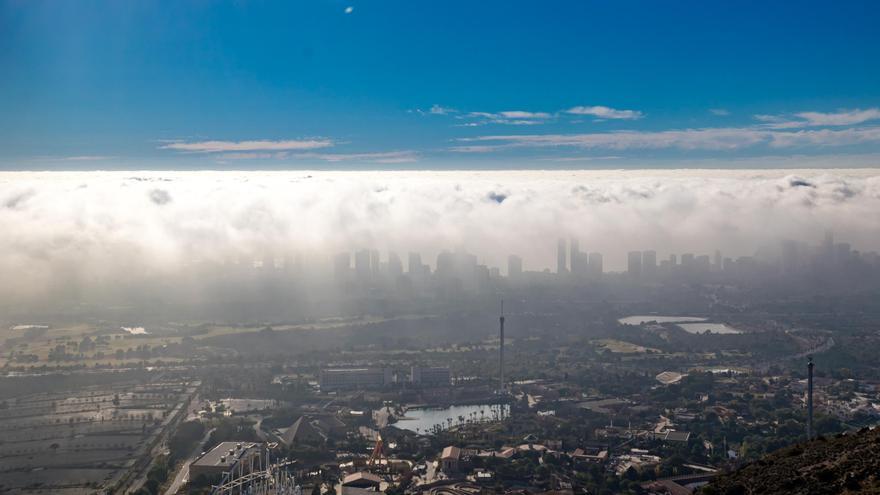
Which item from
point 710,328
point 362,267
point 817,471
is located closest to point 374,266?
point 362,267

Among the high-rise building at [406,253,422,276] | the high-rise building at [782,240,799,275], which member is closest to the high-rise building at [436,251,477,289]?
the high-rise building at [406,253,422,276]

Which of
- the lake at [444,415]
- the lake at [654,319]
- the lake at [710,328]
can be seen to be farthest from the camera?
the lake at [654,319]

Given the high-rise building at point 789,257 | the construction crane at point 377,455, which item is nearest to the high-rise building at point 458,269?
the high-rise building at point 789,257

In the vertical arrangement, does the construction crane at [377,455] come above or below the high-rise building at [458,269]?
below

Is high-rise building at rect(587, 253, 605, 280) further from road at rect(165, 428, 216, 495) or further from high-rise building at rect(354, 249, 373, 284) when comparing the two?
road at rect(165, 428, 216, 495)

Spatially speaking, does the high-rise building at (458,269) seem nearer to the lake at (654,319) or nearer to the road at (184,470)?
the lake at (654,319)

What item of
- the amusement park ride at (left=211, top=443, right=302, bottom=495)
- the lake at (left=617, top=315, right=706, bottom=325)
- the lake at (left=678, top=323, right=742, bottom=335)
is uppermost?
the amusement park ride at (left=211, top=443, right=302, bottom=495)
